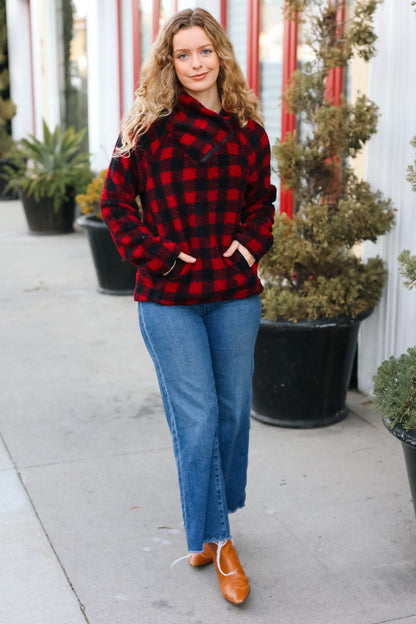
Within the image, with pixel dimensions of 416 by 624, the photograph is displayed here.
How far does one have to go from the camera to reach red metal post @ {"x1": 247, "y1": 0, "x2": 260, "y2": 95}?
6.80 metres

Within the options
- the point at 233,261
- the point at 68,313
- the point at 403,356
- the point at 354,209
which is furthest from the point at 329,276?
the point at 68,313

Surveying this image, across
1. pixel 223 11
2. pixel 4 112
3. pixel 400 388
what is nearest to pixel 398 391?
pixel 400 388

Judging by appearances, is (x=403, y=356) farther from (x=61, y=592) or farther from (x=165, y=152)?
(x=61, y=592)

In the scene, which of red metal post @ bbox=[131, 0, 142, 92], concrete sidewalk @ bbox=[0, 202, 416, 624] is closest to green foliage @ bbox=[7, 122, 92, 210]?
red metal post @ bbox=[131, 0, 142, 92]

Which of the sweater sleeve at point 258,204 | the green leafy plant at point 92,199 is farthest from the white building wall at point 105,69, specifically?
the sweater sleeve at point 258,204

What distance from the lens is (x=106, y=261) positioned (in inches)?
293

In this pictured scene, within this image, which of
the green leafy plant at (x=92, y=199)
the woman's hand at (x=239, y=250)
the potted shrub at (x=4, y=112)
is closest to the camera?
the woman's hand at (x=239, y=250)

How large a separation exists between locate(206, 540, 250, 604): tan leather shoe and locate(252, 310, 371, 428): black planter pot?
1500 millimetres

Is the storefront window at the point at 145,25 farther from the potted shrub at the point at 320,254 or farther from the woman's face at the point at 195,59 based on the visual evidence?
the woman's face at the point at 195,59

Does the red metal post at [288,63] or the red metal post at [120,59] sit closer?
the red metal post at [288,63]

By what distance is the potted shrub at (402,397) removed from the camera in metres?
3.01

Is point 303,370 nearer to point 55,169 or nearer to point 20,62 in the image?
point 55,169

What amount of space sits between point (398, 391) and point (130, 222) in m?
1.17

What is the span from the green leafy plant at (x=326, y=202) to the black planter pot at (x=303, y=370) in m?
0.08
